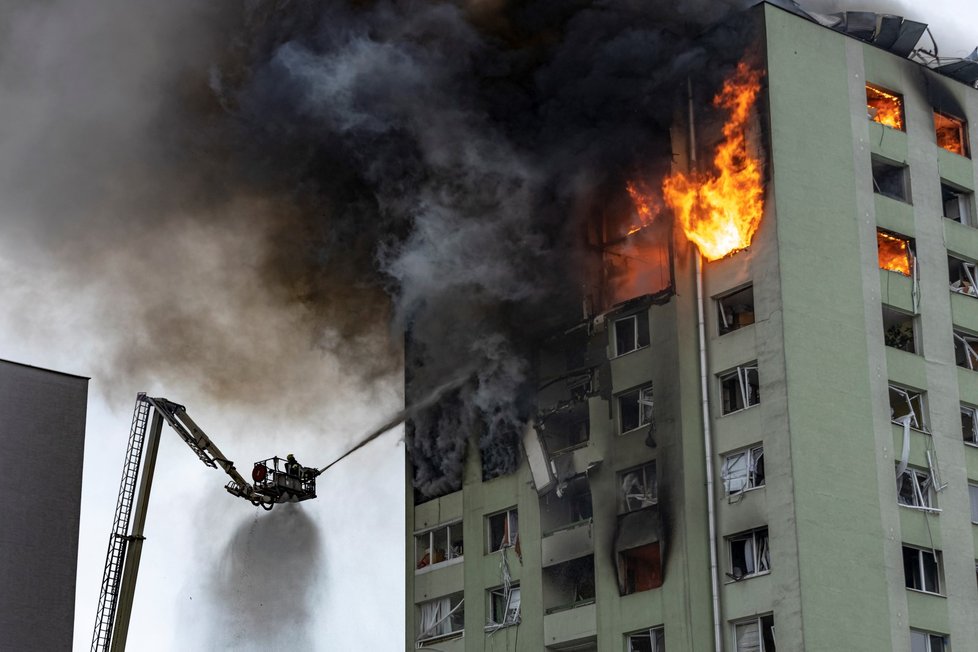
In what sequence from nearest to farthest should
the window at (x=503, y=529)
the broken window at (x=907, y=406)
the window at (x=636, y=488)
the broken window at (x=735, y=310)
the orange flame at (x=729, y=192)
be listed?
1. the broken window at (x=907, y=406)
2. the broken window at (x=735, y=310)
3. the orange flame at (x=729, y=192)
4. the window at (x=636, y=488)
5. the window at (x=503, y=529)

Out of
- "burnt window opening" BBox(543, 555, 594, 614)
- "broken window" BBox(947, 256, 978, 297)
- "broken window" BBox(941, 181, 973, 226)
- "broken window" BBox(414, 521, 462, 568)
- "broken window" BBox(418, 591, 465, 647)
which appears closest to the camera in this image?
"burnt window opening" BBox(543, 555, 594, 614)

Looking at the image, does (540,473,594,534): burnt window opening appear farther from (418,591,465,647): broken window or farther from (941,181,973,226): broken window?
(941,181,973,226): broken window

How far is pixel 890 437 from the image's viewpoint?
158 feet

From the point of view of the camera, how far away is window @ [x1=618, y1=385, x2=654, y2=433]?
5041 centimetres

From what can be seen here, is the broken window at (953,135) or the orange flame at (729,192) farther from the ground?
the broken window at (953,135)

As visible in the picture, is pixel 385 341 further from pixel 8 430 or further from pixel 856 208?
pixel 856 208

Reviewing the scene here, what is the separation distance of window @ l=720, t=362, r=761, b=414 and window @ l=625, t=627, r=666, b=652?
22.4 ft

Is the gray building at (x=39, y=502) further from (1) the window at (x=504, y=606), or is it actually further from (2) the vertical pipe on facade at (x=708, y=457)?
(2) the vertical pipe on facade at (x=708, y=457)

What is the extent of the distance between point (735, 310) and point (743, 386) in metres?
2.81

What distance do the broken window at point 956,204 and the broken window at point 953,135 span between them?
1.50 metres

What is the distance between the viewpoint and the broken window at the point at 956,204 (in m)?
54.0

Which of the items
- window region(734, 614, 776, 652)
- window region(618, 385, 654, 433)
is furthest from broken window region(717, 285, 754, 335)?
window region(734, 614, 776, 652)

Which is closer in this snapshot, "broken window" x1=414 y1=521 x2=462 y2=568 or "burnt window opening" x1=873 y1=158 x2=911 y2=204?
"burnt window opening" x1=873 y1=158 x2=911 y2=204

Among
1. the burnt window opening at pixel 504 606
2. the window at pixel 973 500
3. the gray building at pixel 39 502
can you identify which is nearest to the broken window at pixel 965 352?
the window at pixel 973 500
